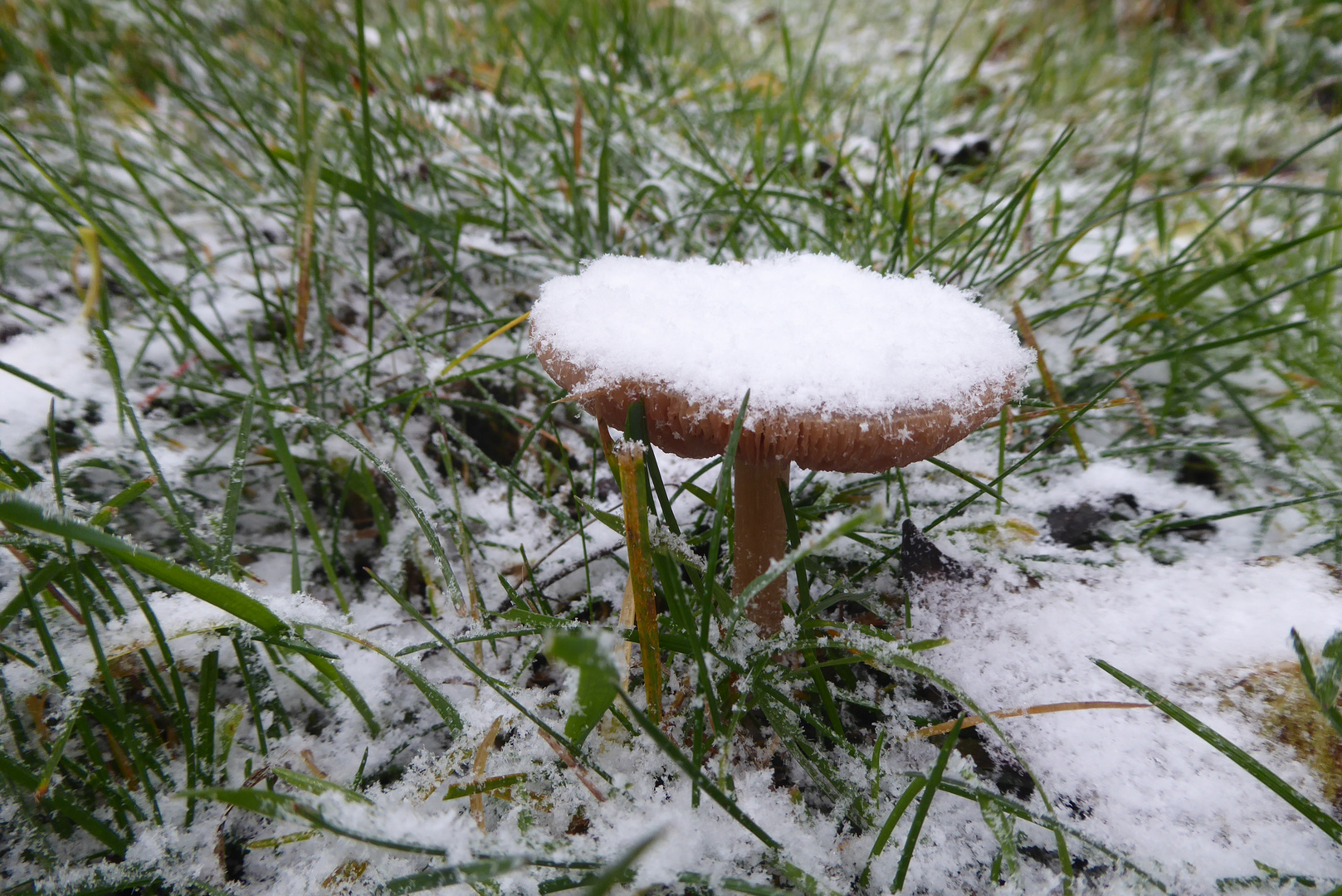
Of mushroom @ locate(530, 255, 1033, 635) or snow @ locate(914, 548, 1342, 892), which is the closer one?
mushroom @ locate(530, 255, 1033, 635)

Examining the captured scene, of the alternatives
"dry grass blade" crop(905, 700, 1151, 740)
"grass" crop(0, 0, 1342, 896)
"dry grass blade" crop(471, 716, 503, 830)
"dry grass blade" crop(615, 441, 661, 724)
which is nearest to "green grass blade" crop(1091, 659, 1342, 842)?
"grass" crop(0, 0, 1342, 896)

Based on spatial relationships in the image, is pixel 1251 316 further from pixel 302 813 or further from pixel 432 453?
pixel 302 813

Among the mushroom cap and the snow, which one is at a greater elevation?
the mushroom cap

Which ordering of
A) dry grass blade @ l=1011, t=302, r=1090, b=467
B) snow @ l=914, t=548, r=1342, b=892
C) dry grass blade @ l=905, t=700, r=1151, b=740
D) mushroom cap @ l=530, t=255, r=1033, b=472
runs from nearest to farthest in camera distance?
mushroom cap @ l=530, t=255, r=1033, b=472, snow @ l=914, t=548, r=1342, b=892, dry grass blade @ l=905, t=700, r=1151, b=740, dry grass blade @ l=1011, t=302, r=1090, b=467

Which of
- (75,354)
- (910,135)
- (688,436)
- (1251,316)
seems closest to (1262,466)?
(1251,316)

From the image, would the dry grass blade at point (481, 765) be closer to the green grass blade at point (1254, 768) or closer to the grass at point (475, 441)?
the grass at point (475, 441)

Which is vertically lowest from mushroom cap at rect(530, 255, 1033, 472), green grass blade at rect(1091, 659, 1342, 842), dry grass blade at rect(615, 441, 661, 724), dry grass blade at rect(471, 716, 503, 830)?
dry grass blade at rect(471, 716, 503, 830)

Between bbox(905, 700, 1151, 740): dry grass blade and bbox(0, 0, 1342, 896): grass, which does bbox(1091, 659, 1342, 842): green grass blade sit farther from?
bbox(905, 700, 1151, 740): dry grass blade

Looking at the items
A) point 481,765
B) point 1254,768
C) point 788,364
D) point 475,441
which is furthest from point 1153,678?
point 475,441

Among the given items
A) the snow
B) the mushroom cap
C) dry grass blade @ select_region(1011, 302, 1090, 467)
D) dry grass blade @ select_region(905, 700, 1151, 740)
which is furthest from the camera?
dry grass blade @ select_region(1011, 302, 1090, 467)
